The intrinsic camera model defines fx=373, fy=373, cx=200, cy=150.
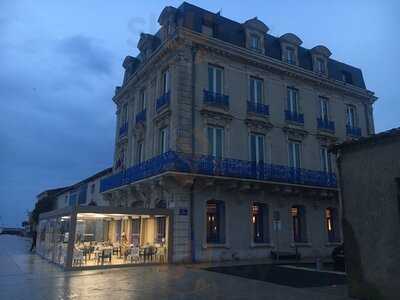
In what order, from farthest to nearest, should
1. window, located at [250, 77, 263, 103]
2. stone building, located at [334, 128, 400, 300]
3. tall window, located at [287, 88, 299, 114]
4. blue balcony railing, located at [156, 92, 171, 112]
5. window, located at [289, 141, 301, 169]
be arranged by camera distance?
tall window, located at [287, 88, 299, 114] < window, located at [289, 141, 301, 169] < window, located at [250, 77, 263, 103] < blue balcony railing, located at [156, 92, 171, 112] < stone building, located at [334, 128, 400, 300]

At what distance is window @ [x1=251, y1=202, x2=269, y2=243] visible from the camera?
1994 centimetres

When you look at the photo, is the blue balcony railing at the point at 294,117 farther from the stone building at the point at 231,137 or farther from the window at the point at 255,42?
the window at the point at 255,42

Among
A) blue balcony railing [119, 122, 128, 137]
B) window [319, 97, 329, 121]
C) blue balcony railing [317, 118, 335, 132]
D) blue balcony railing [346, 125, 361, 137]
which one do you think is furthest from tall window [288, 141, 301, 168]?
blue balcony railing [119, 122, 128, 137]

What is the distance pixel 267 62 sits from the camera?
21.7 m

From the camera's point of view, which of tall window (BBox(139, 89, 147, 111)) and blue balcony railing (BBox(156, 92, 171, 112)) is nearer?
blue balcony railing (BBox(156, 92, 171, 112))

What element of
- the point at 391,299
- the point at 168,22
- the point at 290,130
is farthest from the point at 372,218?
the point at 168,22

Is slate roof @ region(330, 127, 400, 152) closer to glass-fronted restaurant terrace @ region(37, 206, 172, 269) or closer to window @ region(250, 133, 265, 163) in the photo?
glass-fronted restaurant terrace @ region(37, 206, 172, 269)

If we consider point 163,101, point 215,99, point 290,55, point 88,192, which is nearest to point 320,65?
point 290,55

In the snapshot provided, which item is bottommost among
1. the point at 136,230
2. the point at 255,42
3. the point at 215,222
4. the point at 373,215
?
the point at 136,230

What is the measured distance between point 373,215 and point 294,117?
14.3 meters

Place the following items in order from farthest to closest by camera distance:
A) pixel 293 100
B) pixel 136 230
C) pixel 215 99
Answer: pixel 293 100
pixel 136 230
pixel 215 99

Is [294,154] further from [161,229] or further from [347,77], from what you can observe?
[161,229]

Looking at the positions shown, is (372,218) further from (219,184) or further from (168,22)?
(168,22)

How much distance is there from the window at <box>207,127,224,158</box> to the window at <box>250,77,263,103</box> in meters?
3.30
